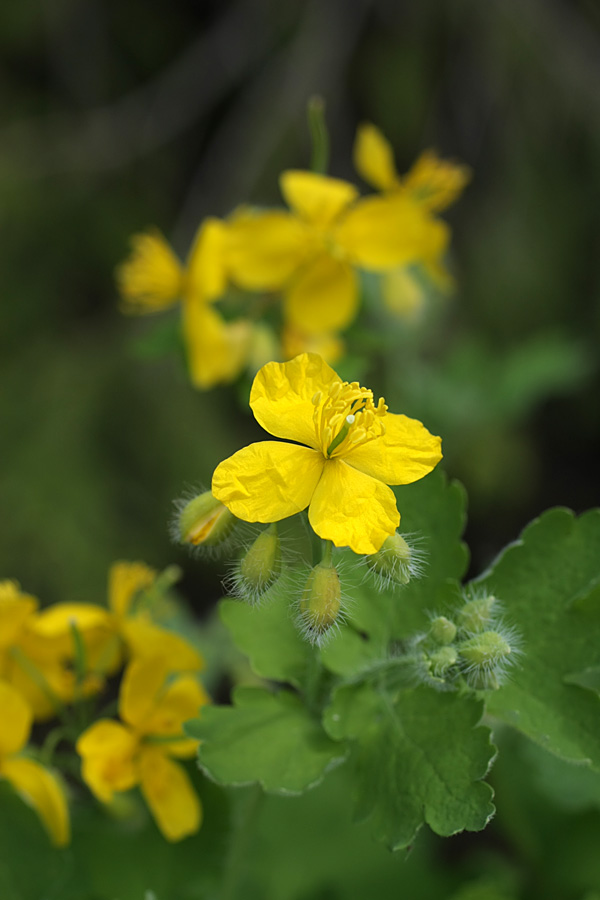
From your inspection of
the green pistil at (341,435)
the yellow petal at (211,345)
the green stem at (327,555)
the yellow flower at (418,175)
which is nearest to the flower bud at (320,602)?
the green stem at (327,555)

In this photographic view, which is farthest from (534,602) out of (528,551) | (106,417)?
(106,417)

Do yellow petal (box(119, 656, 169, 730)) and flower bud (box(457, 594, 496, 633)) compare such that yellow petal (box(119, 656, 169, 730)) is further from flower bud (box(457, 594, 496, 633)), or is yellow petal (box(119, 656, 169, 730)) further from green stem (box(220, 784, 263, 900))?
flower bud (box(457, 594, 496, 633))

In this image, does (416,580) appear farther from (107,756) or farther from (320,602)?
(107,756)

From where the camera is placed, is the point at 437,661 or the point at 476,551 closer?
the point at 437,661

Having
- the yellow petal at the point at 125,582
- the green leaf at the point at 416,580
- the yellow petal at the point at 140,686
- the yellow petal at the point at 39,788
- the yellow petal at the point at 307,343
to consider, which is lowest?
the yellow petal at the point at 39,788

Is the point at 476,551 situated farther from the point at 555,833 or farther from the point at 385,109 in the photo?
the point at 555,833

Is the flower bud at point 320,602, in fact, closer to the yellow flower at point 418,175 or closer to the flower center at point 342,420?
the flower center at point 342,420
